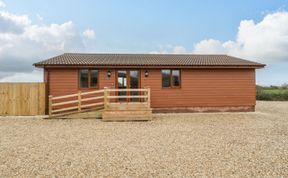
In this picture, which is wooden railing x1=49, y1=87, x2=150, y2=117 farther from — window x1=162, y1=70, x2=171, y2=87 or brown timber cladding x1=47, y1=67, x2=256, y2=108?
window x1=162, y1=70, x2=171, y2=87

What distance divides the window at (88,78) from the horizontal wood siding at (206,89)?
2904mm

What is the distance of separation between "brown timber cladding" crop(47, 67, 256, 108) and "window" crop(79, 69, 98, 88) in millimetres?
268

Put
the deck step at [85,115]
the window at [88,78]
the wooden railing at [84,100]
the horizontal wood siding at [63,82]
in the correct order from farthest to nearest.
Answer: the window at [88,78] → the horizontal wood siding at [63,82] → the deck step at [85,115] → the wooden railing at [84,100]

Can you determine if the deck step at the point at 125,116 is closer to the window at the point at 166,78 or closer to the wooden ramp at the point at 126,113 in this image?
the wooden ramp at the point at 126,113

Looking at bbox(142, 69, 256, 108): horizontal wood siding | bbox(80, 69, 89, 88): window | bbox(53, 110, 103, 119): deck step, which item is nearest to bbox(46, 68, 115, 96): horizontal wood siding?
bbox(80, 69, 89, 88): window

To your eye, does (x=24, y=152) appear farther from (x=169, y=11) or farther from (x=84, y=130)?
(x=169, y=11)

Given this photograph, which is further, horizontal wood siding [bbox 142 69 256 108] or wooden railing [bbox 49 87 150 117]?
horizontal wood siding [bbox 142 69 256 108]

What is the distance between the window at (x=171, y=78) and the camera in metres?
13.2

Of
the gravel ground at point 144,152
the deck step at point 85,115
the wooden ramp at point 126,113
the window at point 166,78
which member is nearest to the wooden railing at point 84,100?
the deck step at point 85,115

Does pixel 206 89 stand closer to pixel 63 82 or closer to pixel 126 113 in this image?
pixel 126 113

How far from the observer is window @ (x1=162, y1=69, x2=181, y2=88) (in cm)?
1322

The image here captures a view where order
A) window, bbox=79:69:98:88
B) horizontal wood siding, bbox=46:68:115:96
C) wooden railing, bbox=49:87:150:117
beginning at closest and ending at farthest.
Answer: wooden railing, bbox=49:87:150:117, horizontal wood siding, bbox=46:68:115:96, window, bbox=79:69:98:88

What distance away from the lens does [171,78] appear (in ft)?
43.3

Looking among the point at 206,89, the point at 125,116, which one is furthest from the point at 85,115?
the point at 206,89
